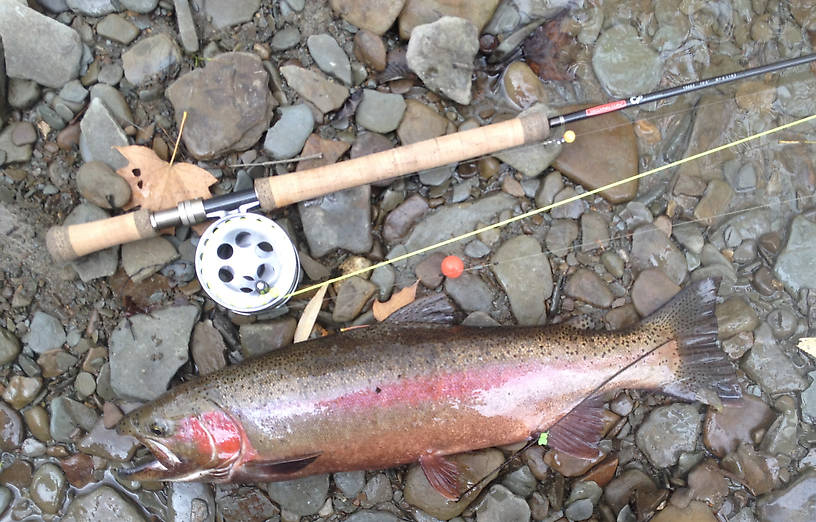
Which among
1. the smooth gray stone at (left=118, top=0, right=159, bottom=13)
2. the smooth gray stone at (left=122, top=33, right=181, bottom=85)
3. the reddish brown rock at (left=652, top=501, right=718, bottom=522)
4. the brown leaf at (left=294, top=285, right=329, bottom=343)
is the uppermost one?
the smooth gray stone at (left=118, top=0, right=159, bottom=13)

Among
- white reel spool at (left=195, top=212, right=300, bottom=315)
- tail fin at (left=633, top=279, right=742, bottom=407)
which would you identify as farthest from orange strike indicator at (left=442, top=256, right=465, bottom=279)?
tail fin at (left=633, top=279, right=742, bottom=407)

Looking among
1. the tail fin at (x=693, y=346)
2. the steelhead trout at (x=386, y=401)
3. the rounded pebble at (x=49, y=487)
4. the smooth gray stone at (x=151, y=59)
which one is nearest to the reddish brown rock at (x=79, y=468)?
the rounded pebble at (x=49, y=487)

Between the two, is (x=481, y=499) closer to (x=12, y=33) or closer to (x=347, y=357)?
(x=347, y=357)

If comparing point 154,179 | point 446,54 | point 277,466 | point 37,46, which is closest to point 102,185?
point 154,179

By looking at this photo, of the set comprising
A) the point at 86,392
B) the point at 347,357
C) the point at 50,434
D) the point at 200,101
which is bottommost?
the point at 50,434

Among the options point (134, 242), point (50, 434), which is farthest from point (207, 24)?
point (50, 434)

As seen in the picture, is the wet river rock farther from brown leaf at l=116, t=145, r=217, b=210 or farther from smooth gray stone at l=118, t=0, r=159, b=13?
smooth gray stone at l=118, t=0, r=159, b=13
